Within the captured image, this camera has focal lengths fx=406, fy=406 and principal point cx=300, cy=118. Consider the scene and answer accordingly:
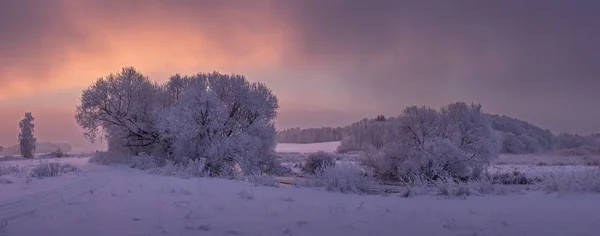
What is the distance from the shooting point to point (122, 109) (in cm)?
2888

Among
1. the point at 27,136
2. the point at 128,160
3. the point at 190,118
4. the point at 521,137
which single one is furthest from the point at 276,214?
the point at 521,137

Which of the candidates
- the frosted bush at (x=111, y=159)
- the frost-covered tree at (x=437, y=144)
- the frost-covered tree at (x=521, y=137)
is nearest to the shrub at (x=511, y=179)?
the frost-covered tree at (x=437, y=144)

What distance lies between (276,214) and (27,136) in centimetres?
5031

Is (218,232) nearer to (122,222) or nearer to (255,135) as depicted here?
(122,222)

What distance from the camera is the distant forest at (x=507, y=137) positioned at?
232ft

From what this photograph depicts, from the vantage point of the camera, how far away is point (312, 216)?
8031mm

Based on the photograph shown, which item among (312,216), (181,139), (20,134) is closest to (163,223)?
(312,216)

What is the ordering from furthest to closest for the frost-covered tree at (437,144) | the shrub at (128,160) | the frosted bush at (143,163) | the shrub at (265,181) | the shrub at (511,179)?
the frost-covered tree at (437,144)
the shrub at (511,179)
the shrub at (128,160)
the frosted bush at (143,163)
the shrub at (265,181)

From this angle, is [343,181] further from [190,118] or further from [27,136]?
[27,136]

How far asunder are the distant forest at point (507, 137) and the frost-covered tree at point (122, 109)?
2026 cm

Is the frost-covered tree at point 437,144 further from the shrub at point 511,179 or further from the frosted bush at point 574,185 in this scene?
the frosted bush at point 574,185

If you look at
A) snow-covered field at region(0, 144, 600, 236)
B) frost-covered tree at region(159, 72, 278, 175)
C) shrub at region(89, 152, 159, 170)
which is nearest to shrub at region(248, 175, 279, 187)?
snow-covered field at region(0, 144, 600, 236)

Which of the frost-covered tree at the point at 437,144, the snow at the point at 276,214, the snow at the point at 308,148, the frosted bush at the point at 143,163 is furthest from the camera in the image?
the snow at the point at 308,148

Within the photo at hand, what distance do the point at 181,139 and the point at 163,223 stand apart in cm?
1888
